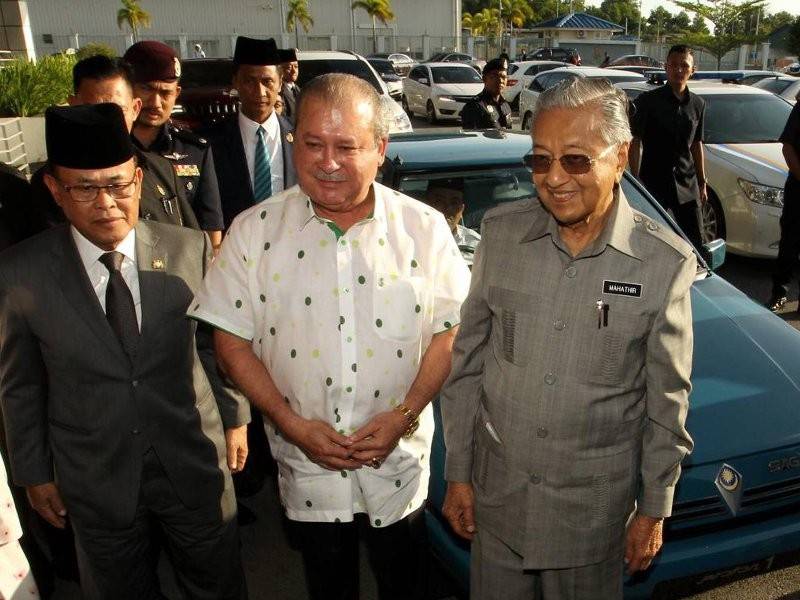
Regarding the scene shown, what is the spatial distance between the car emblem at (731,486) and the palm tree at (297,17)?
47.9 metres

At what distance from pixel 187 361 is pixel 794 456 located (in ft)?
6.83

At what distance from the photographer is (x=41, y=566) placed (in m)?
2.88

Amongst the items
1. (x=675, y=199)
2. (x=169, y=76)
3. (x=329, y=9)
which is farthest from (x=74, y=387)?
(x=329, y=9)

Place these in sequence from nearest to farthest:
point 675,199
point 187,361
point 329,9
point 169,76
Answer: point 187,361 → point 169,76 → point 675,199 → point 329,9

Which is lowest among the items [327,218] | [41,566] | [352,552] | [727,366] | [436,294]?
[41,566]

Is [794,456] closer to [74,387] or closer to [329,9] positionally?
[74,387]

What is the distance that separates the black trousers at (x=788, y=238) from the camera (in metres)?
5.45

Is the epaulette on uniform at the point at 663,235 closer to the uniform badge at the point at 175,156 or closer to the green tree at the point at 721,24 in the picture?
the uniform badge at the point at 175,156

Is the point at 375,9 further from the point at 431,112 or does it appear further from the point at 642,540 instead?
the point at 642,540

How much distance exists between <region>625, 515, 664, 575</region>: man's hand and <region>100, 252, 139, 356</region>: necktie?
149 cm

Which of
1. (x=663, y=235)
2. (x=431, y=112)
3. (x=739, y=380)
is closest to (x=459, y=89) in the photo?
(x=431, y=112)

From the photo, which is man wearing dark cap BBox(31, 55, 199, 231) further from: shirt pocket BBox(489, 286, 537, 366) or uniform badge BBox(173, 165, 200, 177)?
shirt pocket BBox(489, 286, 537, 366)

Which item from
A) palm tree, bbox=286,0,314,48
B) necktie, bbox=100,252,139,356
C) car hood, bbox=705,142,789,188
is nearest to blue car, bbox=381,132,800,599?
necktie, bbox=100,252,139,356

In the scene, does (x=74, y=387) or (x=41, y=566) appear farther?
(x=41, y=566)
